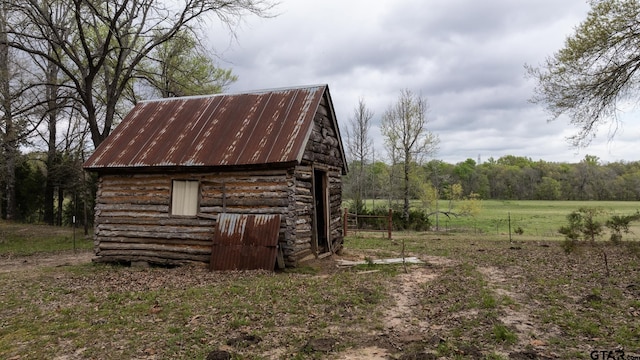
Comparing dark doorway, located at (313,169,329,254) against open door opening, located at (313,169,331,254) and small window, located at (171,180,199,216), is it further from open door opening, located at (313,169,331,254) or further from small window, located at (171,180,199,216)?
small window, located at (171,180,199,216)

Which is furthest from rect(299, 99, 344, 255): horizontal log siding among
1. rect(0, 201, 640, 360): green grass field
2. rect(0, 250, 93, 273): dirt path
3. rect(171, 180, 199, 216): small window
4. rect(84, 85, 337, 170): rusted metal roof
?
rect(0, 250, 93, 273): dirt path

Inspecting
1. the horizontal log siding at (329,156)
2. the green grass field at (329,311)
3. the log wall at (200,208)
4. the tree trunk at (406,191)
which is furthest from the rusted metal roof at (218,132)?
the tree trunk at (406,191)

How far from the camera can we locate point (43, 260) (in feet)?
50.0

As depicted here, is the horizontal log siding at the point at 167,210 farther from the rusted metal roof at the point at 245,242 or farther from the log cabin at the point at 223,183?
the rusted metal roof at the point at 245,242

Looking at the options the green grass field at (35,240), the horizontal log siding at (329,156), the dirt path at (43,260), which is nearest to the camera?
the horizontal log siding at (329,156)

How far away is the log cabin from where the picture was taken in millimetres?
11492

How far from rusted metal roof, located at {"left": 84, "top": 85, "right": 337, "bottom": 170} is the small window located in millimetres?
788

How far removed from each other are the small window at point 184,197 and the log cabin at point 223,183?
32mm

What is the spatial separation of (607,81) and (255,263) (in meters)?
15.3

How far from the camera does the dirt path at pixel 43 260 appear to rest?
45.0 feet

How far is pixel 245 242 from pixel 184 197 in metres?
2.81

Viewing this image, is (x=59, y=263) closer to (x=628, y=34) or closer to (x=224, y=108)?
(x=224, y=108)

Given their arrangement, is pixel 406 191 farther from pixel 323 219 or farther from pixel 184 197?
pixel 184 197

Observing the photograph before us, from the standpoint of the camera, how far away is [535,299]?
7.90m
